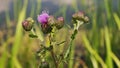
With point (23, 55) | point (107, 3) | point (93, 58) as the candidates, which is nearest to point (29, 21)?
point (93, 58)

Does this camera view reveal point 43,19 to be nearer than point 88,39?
Yes

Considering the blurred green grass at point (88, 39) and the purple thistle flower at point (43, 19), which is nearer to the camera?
the purple thistle flower at point (43, 19)

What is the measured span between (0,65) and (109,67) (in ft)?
1.34

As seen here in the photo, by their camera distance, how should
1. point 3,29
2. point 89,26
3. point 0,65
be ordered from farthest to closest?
point 3,29 → point 89,26 → point 0,65

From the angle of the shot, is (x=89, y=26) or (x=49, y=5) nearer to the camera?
(x=89, y=26)

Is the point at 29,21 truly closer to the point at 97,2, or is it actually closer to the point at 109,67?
the point at 109,67

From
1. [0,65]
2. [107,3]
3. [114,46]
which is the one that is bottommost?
[114,46]

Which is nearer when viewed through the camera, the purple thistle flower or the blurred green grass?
the purple thistle flower

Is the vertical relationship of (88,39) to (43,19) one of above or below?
below

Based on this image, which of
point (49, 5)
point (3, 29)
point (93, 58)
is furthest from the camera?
point (49, 5)

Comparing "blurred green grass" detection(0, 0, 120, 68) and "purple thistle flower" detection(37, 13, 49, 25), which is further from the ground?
"purple thistle flower" detection(37, 13, 49, 25)

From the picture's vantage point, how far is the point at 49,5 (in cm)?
240

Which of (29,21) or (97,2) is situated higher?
(29,21)

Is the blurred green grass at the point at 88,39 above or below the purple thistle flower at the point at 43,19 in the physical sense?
below
